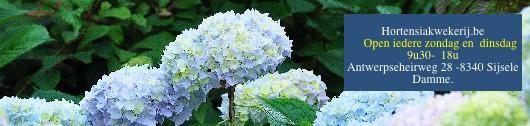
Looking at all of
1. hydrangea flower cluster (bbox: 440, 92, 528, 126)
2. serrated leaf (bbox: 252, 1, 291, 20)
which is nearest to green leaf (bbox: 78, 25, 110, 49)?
serrated leaf (bbox: 252, 1, 291, 20)

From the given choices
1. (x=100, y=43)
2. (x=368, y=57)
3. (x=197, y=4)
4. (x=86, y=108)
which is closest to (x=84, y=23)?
(x=100, y=43)

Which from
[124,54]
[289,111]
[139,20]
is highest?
[139,20]

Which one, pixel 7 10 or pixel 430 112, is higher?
pixel 7 10

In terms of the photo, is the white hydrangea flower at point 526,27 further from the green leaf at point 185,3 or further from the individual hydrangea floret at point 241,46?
the green leaf at point 185,3

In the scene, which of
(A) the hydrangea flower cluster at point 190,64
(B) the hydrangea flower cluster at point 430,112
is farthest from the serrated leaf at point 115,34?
(B) the hydrangea flower cluster at point 430,112

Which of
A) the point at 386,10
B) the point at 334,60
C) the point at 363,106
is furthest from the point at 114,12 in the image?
the point at 363,106

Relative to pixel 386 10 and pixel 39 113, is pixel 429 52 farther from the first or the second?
pixel 386 10

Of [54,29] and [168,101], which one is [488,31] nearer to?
[168,101]
